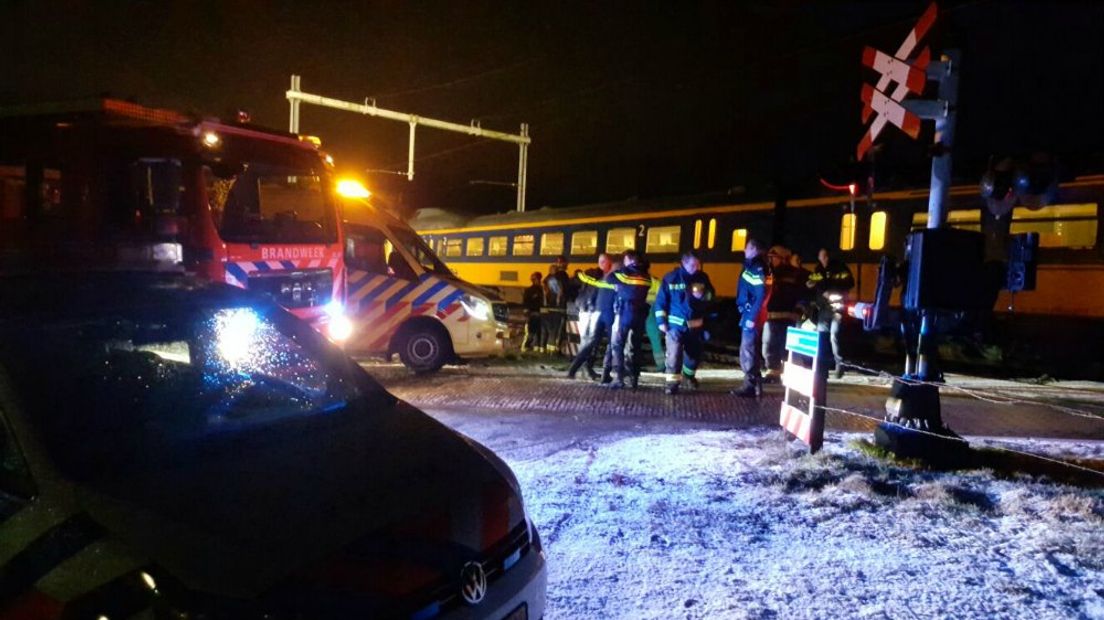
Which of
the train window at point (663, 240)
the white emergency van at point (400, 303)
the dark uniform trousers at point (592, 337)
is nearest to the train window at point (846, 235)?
the train window at point (663, 240)

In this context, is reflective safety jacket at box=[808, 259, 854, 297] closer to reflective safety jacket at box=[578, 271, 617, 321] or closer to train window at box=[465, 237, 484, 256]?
reflective safety jacket at box=[578, 271, 617, 321]

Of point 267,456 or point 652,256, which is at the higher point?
point 652,256

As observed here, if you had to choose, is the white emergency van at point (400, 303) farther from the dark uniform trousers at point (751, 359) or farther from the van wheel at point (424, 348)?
the dark uniform trousers at point (751, 359)

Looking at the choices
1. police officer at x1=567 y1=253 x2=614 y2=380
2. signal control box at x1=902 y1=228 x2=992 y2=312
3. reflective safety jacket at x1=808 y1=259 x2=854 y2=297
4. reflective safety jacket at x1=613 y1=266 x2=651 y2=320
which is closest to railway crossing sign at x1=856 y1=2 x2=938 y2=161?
signal control box at x1=902 y1=228 x2=992 y2=312

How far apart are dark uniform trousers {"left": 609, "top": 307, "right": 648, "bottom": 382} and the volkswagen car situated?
19.3ft

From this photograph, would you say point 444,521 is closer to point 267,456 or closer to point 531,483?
point 267,456

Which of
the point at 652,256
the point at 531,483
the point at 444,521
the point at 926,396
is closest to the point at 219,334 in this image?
the point at 444,521

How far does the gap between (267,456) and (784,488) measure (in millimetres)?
3751

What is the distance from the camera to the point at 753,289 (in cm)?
890

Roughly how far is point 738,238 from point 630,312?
8.25 m

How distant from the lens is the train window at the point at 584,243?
20469 millimetres

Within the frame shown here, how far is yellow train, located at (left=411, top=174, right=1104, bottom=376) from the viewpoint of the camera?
11648 mm

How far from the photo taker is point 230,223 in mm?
7078

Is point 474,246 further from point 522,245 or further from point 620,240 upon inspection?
point 620,240
